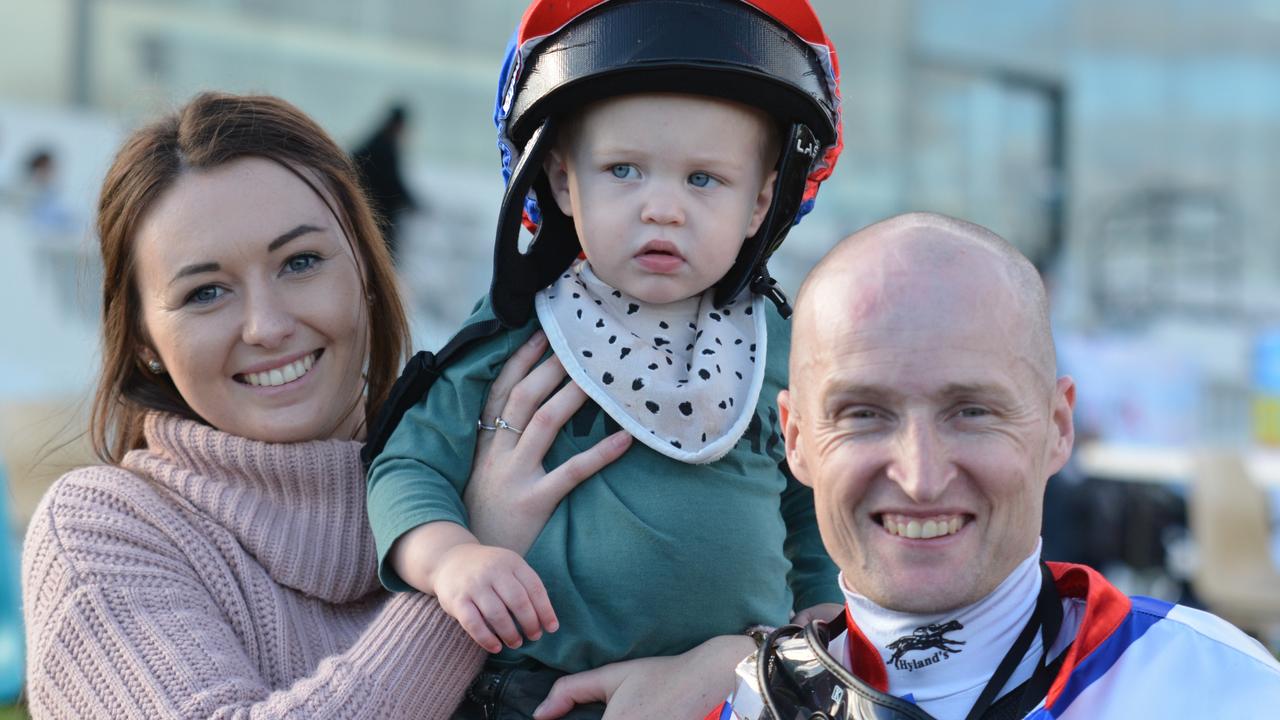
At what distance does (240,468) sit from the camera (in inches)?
82.5

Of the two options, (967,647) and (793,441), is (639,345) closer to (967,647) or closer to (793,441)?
(793,441)

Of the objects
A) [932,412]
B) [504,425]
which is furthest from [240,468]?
[932,412]

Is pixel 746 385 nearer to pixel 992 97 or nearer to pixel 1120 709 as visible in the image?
pixel 1120 709

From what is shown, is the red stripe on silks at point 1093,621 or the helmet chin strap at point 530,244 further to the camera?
the helmet chin strap at point 530,244

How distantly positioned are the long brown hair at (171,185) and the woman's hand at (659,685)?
71 centimetres

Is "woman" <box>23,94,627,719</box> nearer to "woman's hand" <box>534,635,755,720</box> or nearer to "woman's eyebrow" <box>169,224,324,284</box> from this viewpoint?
"woman's eyebrow" <box>169,224,324,284</box>

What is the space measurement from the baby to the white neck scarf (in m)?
0.49

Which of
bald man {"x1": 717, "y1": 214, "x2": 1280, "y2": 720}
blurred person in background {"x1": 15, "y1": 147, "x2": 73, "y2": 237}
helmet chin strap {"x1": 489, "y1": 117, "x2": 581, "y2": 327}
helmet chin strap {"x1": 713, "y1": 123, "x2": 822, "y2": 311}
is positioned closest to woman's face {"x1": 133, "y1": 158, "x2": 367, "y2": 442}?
helmet chin strap {"x1": 489, "y1": 117, "x2": 581, "y2": 327}

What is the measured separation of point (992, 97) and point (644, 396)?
12.0 meters

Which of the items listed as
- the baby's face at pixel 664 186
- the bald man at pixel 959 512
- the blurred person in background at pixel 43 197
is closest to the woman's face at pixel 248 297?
the baby's face at pixel 664 186

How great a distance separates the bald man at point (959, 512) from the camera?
134cm

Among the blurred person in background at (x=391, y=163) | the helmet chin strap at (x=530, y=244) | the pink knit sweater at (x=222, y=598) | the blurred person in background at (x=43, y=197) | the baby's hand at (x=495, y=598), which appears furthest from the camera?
the blurred person in background at (x=391, y=163)

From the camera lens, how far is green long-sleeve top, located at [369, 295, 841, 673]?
186 centimetres

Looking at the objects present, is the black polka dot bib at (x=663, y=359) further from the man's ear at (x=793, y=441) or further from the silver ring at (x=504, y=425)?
the man's ear at (x=793, y=441)
